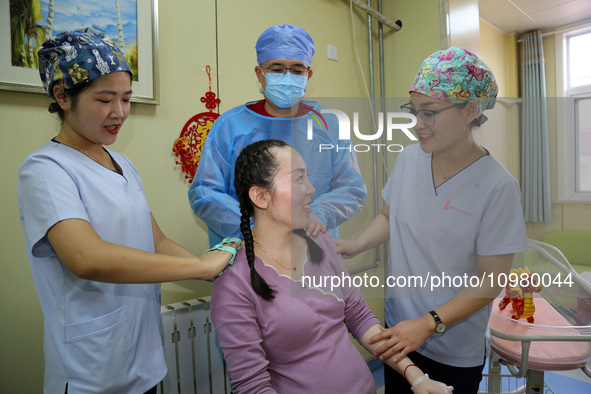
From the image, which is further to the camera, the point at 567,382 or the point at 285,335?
the point at 567,382

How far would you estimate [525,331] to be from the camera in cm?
99

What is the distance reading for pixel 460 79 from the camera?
84 cm

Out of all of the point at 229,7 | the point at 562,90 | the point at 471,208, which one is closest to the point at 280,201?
the point at 471,208

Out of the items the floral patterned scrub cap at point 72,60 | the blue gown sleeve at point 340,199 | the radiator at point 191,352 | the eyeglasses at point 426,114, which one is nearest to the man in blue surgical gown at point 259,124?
the blue gown sleeve at point 340,199

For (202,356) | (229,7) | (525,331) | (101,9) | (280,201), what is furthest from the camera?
(229,7)

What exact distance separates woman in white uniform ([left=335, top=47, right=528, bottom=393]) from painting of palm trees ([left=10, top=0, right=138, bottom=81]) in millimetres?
1217

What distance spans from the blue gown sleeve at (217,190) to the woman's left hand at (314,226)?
0.25 m

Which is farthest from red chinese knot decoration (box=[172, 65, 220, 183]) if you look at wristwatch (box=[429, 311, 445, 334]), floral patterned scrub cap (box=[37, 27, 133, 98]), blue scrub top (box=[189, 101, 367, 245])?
wristwatch (box=[429, 311, 445, 334])

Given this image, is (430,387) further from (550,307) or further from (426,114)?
(426,114)

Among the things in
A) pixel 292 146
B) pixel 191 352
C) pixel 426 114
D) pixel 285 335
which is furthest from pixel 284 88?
pixel 191 352

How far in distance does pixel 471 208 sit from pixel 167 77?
139cm

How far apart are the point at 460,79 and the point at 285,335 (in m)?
0.76

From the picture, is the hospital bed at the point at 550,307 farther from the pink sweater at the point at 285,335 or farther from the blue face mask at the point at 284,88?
the blue face mask at the point at 284,88

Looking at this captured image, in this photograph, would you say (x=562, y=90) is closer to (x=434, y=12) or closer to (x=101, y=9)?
(x=434, y=12)
